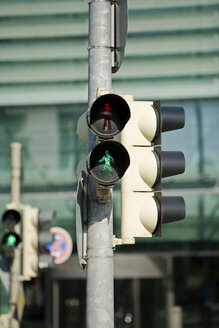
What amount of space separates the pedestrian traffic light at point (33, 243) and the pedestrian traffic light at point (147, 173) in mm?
5406

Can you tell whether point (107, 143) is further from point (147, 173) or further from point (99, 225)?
point (99, 225)

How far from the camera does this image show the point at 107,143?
4184mm

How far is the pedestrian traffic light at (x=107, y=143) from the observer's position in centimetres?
420

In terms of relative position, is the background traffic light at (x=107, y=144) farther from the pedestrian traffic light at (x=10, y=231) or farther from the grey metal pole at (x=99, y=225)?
the pedestrian traffic light at (x=10, y=231)

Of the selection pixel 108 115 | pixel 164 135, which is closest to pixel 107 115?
pixel 108 115

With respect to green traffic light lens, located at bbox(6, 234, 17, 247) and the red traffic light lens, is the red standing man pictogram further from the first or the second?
green traffic light lens, located at bbox(6, 234, 17, 247)

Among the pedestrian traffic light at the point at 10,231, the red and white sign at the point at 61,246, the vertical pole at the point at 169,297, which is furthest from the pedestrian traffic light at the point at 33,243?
the vertical pole at the point at 169,297

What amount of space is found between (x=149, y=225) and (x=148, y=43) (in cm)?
1133

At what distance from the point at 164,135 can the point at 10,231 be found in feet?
21.5

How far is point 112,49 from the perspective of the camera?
4.75 metres

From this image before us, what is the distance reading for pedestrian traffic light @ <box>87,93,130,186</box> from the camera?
4.20 m

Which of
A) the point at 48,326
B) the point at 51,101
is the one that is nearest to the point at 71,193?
the point at 51,101

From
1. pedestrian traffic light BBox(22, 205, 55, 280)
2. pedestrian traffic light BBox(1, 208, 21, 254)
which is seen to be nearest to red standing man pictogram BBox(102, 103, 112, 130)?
pedestrian traffic light BBox(1, 208, 21, 254)

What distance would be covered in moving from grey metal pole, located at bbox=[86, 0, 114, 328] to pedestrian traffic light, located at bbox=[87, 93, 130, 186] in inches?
12.2
